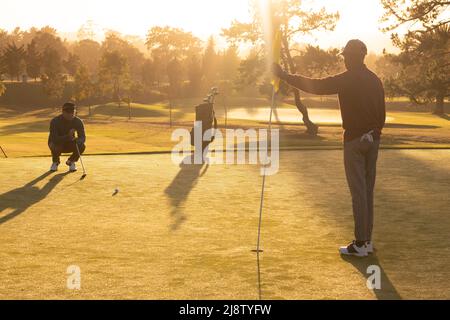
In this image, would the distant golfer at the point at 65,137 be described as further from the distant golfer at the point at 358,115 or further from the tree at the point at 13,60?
the tree at the point at 13,60

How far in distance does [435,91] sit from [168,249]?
1631 inches

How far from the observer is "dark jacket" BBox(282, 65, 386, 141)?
7559 mm

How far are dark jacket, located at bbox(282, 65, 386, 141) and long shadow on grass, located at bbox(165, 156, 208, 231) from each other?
2829 mm

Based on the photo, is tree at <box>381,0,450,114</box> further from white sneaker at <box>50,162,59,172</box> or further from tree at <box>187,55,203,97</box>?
tree at <box>187,55,203,97</box>

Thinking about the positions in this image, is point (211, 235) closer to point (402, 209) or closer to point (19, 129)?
point (402, 209)

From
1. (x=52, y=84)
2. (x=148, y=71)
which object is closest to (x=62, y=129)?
(x=52, y=84)

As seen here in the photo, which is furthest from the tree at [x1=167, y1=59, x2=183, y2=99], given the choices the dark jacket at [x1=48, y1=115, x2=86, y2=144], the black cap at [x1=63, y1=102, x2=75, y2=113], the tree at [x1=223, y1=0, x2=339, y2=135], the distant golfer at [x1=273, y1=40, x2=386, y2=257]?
the distant golfer at [x1=273, y1=40, x2=386, y2=257]

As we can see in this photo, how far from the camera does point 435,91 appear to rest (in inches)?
1797

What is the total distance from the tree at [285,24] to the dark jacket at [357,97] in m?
37.3

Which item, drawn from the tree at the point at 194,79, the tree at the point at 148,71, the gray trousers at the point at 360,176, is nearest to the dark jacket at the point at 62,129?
the gray trousers at the point at 360,176

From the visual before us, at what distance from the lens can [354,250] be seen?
745cm

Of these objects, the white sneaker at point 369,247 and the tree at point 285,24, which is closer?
the white sneaker at point 369,247

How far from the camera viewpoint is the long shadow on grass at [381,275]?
18.8 feet

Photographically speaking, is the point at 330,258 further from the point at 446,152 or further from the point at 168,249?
the point at 446,152
